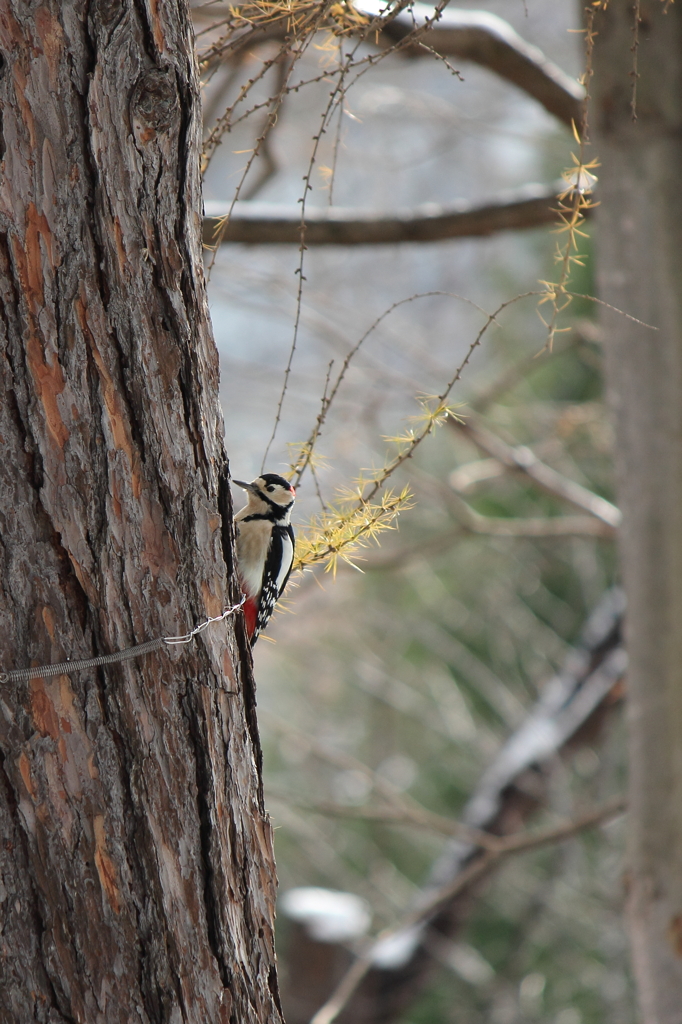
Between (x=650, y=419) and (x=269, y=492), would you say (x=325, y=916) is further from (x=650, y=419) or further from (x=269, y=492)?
(x=650, y=419)

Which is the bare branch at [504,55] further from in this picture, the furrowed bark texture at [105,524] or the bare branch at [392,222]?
the furrowed bark texture at [105,524]

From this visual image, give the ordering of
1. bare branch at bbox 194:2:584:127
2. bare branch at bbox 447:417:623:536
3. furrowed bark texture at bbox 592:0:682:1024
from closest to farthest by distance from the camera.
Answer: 1. furrowed bark texture at bbox 592:0:682:1024
2. bare branch at bbox 194:2:584:127
3. bare branch at bbox 447:417:623:536

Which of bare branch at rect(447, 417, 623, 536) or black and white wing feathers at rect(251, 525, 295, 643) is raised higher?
bare branch at rect(447, 417, 623, 536)

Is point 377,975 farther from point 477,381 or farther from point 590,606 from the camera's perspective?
point 477,381

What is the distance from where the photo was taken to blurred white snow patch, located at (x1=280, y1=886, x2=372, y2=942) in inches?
161

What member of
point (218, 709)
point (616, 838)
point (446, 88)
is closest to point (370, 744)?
point (616, 838)

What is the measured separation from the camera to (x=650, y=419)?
2.41 meters

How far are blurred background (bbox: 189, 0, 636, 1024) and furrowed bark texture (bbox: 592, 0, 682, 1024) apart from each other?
1.93 metres

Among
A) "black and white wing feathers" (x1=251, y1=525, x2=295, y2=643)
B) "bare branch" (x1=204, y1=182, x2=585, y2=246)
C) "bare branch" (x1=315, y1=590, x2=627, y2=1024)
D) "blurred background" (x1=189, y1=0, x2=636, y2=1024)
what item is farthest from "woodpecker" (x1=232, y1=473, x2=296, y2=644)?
"bare branch" (x1=315, y1=590, x2=627, y2=1024)

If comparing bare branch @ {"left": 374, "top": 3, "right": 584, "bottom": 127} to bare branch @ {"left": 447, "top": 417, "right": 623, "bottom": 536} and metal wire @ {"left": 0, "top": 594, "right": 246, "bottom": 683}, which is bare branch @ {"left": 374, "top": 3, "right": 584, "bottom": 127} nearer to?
bare branch @ {"left": 447, "top": 417, "right": 623, "bottom": 536}

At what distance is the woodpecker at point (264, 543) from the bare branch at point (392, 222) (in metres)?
0.95

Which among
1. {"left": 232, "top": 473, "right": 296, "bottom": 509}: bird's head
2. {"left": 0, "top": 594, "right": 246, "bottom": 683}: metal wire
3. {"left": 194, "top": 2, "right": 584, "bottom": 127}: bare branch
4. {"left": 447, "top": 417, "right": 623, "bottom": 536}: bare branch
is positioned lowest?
{"left": 0, "top": 594, "right": 246, "bottom": 683}: metal wire

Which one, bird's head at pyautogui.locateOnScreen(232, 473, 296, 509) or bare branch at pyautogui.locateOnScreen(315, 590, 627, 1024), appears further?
bare branch at pyautogui.locateOnScreen(315, 590, 627, 1024)

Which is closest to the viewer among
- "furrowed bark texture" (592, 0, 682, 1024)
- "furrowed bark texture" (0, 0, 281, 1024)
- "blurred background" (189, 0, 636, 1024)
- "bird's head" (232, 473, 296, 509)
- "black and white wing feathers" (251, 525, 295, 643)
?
"furrowed bark texture" (0, 0, 281, 1024)
